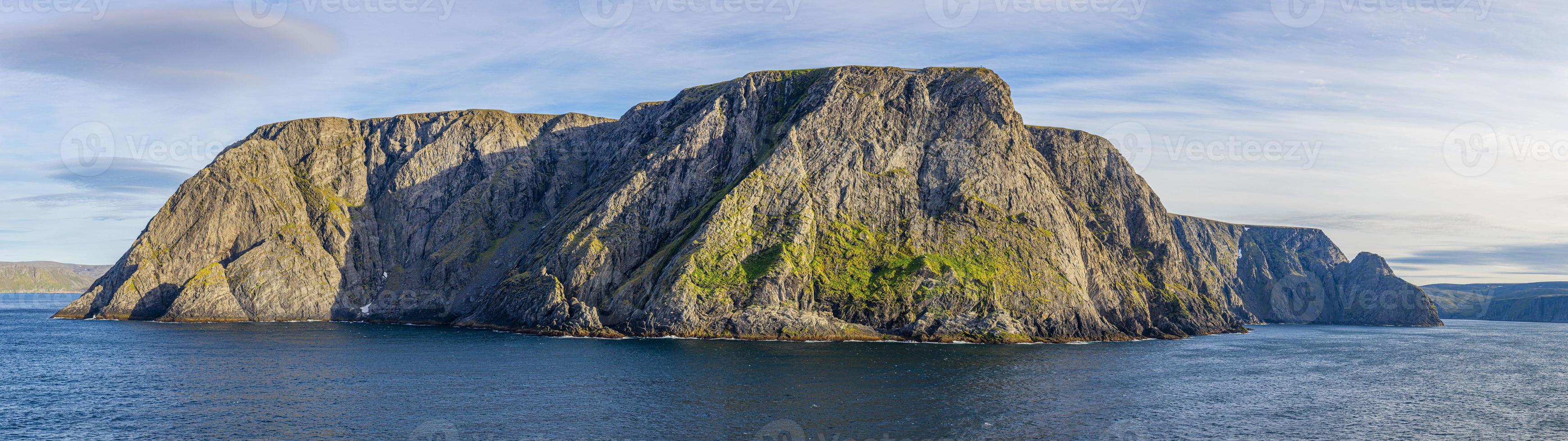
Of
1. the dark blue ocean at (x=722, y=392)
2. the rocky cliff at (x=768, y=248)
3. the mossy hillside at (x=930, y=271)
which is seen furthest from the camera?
the mossy hillside at (x=930, y=271)

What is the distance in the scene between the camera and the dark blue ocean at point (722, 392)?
215ft

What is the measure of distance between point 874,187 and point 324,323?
11949 centimetres

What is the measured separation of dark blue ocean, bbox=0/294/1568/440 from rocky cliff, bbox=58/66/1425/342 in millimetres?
15174

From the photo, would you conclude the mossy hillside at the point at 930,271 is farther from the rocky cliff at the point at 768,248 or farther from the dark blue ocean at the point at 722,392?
the dark blue ocean at the point at 722,392

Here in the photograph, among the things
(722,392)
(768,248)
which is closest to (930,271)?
(768,248)

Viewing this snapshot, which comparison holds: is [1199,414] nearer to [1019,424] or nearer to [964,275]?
[1019,424]

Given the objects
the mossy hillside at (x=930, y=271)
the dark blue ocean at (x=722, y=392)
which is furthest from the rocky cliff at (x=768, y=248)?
the dark blue ocean at (x=722, y=392)

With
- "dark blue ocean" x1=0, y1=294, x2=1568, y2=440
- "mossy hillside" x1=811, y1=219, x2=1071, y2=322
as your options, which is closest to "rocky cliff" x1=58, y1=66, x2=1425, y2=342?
"mossy hillside" x1=811, y1=219, x2=1071, y2=322

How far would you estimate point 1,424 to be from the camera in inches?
2534

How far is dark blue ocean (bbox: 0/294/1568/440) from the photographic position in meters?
65.5

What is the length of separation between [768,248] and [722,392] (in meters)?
75.7

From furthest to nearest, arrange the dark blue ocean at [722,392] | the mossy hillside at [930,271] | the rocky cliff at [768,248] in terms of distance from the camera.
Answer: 1. the mossy hillside at [930,271]
2. the rocky cliff at [768,248]
3. the dark blue ocean at [722,392]

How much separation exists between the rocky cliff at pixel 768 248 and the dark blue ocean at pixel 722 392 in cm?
1517

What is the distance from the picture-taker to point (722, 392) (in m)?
81.0
